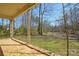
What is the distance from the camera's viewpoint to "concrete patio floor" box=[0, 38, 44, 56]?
1.60 meters

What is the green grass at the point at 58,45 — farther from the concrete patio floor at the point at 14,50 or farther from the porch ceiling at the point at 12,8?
the porch ceiling at the point at 12,8

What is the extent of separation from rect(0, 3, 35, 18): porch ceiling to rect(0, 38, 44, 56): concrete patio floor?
241 millimetres

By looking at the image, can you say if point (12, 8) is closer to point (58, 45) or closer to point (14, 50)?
point (14, 50)

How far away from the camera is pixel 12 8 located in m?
1.59

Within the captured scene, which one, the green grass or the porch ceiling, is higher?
the porch ceiling

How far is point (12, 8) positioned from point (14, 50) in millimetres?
404

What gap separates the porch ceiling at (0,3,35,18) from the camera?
1.58 meters

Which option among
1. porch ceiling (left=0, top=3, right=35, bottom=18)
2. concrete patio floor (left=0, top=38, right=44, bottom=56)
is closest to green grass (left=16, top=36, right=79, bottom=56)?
concrete patio floor (left=0, top=38, right=44, bottom=56)

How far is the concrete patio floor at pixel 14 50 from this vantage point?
1.60 m

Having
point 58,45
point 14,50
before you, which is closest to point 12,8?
point 14,50

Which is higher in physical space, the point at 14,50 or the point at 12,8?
the point at 12,8

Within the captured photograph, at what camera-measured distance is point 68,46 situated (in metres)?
1.58

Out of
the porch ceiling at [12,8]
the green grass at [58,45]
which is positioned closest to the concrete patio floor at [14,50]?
the green grass at [58,45]

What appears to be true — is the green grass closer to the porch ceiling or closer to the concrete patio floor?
the concrete patio floor
